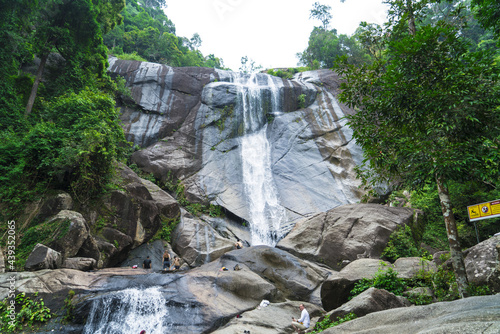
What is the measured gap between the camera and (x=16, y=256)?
34.7ft

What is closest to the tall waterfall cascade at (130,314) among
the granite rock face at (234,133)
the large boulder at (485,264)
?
the large boulder at (485,264)

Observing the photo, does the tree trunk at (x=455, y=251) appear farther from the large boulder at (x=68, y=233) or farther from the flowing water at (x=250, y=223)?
the large boulder at (x=68, y=233)

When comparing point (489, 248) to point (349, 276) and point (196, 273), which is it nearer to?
point (349, 276)

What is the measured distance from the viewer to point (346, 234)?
1591 cm

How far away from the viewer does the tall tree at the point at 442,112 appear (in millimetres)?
5789

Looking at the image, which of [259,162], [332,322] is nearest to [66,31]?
[259,162]

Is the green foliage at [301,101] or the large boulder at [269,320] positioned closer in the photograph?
the large boulder at [269,320]

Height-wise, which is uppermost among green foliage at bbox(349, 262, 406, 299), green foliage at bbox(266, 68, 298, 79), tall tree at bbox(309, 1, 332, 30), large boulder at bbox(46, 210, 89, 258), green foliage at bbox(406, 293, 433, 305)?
tall tree at bbox(309, 1, 332, 30)

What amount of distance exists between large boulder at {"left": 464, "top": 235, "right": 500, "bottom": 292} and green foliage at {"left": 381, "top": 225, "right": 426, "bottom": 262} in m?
8.01

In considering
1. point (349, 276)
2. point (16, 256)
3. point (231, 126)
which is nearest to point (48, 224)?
point (16, 256)

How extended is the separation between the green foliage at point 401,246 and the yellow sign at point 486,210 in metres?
8.23

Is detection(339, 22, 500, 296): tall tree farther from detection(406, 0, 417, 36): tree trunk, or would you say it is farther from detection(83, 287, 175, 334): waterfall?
detection(83, 287, 175, 334): waterfall

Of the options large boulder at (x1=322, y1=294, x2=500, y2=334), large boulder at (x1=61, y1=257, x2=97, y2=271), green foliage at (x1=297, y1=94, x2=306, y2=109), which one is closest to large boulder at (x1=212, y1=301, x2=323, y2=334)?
large boulder at (x1=322, y1=294, x2=500, y2=334)

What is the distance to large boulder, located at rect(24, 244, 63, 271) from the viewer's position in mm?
9788
